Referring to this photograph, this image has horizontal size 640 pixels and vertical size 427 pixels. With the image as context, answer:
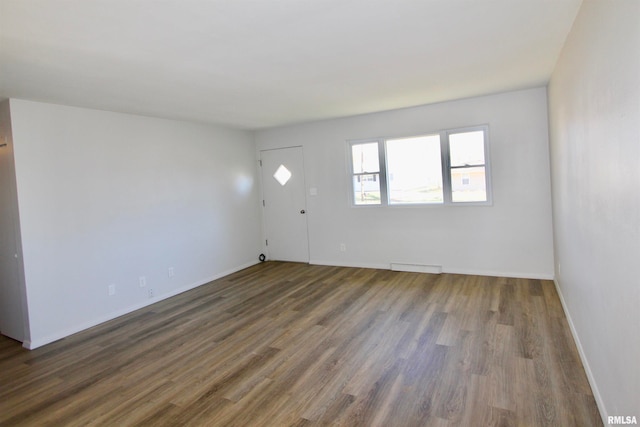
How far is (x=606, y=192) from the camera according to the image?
172 centimetres

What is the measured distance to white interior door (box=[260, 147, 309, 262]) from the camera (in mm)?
6223

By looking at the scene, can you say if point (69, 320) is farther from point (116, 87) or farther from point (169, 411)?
point (116, 87)

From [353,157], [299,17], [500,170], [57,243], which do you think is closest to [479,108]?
[500,170]

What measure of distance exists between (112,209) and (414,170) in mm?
4127

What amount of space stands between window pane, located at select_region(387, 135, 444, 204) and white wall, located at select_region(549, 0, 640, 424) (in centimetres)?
227

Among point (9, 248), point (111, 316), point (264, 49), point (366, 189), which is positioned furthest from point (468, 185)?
point (9, 248)

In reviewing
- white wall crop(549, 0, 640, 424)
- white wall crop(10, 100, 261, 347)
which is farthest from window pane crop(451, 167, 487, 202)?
white wall crop(10, 100, 261, 347)

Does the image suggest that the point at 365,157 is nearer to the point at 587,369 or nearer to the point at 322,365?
the point at 322,365

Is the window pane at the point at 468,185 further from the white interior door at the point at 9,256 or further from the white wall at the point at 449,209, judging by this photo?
the white interior door at the point at 9,256

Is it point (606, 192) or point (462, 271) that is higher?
point (606, 192)

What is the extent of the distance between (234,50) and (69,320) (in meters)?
3.39

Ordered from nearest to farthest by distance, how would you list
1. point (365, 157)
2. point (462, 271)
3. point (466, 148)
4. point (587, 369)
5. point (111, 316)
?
point (587, 369)
point (111, 316)
point (466, 148)
point (462, 271)
point (365, 157)

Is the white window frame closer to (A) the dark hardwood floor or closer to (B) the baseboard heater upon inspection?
(B) the baseboard heater

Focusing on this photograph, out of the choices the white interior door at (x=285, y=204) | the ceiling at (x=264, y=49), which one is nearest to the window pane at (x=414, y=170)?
the ceiling at (x=264, y=49)
